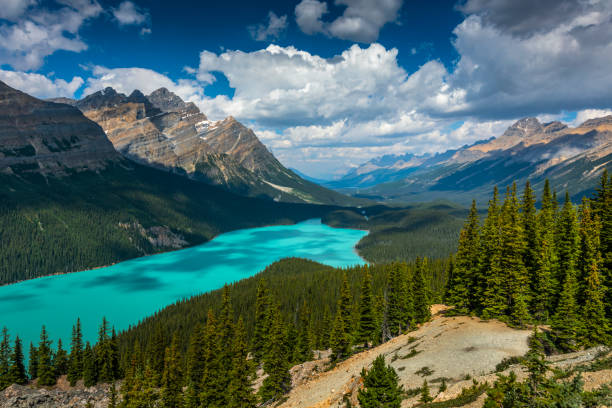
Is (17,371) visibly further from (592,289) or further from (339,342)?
(592,289)

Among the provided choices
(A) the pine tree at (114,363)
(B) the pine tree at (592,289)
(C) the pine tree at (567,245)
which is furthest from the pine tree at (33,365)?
(C) the pine tree at (567,245)

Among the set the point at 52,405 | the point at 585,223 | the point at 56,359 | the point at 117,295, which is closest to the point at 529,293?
the point at 585,223

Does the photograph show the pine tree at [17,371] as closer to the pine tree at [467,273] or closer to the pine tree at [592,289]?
the pine tree at [467,273]

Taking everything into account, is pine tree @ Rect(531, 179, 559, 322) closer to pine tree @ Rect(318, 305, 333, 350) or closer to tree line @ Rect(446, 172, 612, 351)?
tree line @ Rect(446, 172, 612, 351)

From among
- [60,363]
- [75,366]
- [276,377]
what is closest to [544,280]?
[276,377]

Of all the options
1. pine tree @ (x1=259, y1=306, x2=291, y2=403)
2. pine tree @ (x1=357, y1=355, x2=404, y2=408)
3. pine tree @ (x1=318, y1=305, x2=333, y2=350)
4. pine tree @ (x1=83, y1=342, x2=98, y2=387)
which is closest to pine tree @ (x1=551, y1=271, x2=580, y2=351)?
pine tree @ (x1=357, y1=355, x2=404, y2=408)

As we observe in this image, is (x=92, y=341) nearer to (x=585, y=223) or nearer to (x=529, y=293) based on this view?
(x=529, y=293)
